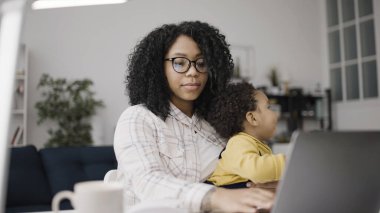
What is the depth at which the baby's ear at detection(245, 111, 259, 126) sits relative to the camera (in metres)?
1.30

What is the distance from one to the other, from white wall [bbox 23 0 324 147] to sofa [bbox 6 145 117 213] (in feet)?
7.34

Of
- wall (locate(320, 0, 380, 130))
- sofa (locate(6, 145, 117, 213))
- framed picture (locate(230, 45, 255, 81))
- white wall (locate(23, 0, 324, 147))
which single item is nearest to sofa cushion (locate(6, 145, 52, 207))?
sofa (locate(6, 145, 117, 213))

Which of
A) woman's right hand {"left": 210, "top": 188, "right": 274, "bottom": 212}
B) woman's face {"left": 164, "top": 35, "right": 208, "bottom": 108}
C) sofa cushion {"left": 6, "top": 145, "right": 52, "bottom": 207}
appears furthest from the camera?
sofa cushion {"left": 6, "top": 145, "right": 52, "bottom": 207}

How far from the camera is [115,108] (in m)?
5.21

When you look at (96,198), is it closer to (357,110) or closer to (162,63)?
(162,63)

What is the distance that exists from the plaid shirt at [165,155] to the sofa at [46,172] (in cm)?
137

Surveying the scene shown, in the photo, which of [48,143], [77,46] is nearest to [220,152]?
[48,143]

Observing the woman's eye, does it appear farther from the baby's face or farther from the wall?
the wall

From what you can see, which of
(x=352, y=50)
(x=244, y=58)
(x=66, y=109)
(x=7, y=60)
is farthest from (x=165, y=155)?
(x=352, y=50)

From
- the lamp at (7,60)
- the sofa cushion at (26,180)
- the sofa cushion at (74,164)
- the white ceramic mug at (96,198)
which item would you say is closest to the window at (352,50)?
the sofa cushion at (74,164)

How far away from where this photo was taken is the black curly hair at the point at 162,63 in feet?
4.18

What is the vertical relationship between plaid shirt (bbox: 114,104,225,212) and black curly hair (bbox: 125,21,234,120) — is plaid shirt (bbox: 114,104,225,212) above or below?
below

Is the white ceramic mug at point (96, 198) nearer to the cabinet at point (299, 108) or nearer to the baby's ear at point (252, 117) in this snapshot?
the baby's ear at point (252, 117)

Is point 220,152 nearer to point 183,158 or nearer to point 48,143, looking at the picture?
point 183,158
